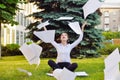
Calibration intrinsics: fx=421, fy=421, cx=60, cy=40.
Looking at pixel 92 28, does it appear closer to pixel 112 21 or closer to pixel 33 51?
pixel 33 51

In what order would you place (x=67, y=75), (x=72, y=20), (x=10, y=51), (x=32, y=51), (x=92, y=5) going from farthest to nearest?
(x=10, y=51), (x=72, y=20), (x=32, y=51), (x=92, y=5), (x=67, y=75)

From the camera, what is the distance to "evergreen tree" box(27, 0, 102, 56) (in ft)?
66.4

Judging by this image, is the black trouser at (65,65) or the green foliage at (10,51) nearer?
the black trouser at (65,65)

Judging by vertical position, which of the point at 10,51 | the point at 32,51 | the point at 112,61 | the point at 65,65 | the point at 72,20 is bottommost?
the point at 10,51

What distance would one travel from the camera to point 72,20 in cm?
2022

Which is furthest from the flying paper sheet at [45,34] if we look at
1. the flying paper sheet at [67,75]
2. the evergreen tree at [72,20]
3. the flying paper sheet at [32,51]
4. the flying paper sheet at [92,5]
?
the evergreen tree at [72,20]

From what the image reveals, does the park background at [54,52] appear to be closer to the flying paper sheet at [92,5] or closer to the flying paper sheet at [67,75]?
the flying paper sheet at [92,5]

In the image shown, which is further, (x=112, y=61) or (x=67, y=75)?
(x=112, y=61)

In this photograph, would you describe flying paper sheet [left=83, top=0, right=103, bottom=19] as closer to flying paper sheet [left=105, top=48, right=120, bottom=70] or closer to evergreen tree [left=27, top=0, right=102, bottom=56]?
flying paper sheet [left=105, top=48, right=120, bottom=70]

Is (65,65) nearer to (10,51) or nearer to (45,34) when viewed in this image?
(45,34)

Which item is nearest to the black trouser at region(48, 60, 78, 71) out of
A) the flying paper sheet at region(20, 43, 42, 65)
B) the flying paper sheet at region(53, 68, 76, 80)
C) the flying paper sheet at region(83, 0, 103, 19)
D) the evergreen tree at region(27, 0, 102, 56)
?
the flying paper sheet at region(20, 43, 42, 65)

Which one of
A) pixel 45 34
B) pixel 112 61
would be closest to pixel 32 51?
pixel 45 34

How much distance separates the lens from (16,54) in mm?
25641

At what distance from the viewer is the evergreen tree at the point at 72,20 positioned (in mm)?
20234
